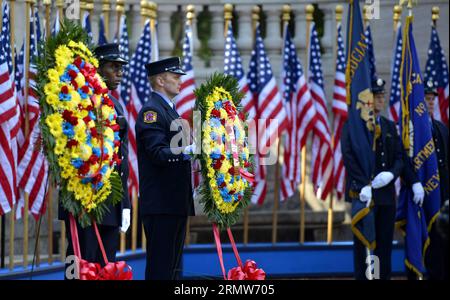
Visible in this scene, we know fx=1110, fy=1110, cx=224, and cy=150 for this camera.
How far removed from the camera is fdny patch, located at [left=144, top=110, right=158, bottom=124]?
24.4ft

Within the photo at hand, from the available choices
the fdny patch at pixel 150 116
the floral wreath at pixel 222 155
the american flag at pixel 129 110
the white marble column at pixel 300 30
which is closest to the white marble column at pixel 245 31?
the white marble column at pixel 300 30

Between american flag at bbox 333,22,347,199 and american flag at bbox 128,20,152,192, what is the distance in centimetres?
205

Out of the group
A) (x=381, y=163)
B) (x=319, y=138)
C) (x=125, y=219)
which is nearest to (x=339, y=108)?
(x=319, y=138)

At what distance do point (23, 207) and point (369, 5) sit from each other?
3.88 metres

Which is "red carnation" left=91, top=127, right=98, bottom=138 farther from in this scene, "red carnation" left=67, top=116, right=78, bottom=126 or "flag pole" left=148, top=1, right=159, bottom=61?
"flag pole" left=148, top=1, right=159, bottom=61

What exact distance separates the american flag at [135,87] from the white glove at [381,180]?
2474mm

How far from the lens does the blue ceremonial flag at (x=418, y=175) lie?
32.4ft

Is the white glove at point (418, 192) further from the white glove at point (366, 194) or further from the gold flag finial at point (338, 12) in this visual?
the gold flag finial at point (338, 12)

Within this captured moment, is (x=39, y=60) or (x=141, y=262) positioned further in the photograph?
(x=141, y=262)

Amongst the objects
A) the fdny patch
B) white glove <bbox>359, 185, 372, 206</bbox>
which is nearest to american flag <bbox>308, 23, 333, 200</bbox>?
white glove <bbox>359, 185, 372, 206</bbox>

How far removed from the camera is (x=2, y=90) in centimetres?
883

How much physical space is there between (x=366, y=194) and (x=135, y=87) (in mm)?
2770
